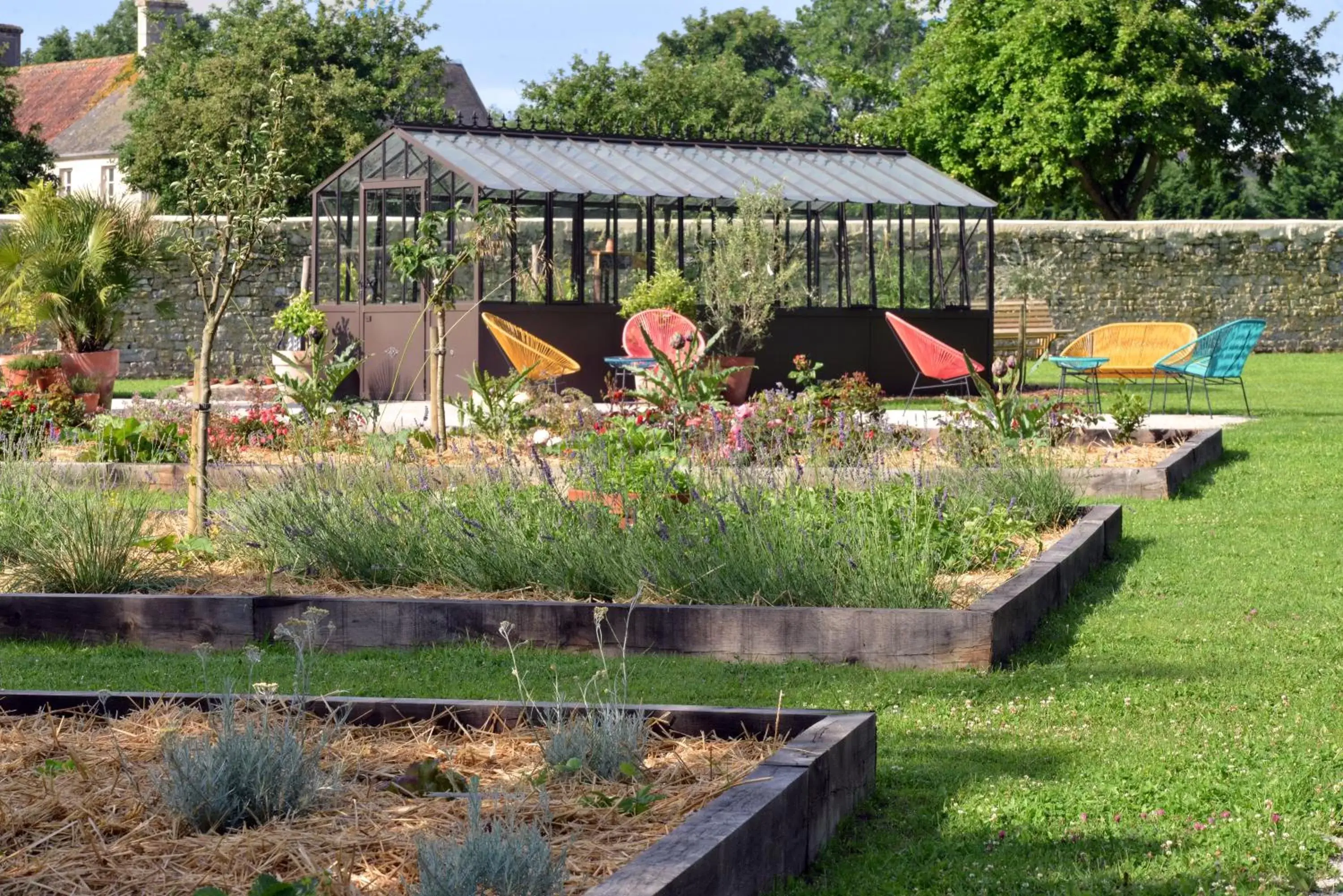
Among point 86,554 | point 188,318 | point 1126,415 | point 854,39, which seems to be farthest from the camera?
point 854,39

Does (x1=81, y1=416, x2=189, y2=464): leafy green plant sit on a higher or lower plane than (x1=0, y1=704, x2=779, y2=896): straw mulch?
higher

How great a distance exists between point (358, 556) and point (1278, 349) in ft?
72.1

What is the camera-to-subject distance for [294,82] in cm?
2667

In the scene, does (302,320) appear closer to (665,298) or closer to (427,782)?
(665,298)

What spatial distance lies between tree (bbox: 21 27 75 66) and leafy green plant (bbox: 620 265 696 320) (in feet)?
203

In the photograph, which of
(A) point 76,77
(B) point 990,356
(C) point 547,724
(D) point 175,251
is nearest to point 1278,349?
(B) point 990,356

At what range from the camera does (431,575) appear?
6.05m

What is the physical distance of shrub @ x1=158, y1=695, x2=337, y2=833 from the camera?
325 centimetres

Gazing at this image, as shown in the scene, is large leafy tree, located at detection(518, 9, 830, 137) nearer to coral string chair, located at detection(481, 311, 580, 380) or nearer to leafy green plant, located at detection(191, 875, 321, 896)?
coral string chair, located at detection(481, 311, 580, 380)

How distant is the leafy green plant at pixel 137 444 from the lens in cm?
993

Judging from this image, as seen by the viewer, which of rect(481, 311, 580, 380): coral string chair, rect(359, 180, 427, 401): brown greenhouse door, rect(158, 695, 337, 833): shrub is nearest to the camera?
rect(158, 695, 337, 833): shrub

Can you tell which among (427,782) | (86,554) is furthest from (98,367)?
(427,782)

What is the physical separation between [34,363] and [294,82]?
13.8 metres

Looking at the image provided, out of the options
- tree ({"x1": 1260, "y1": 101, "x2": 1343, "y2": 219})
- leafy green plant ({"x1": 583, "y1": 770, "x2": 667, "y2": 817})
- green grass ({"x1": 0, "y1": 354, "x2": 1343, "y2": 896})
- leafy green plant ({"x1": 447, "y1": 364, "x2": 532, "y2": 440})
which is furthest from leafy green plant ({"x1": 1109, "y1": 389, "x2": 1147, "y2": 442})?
tree ({"x1": 1260, "y1": 101, "x2": 1343, "y2": 219})
